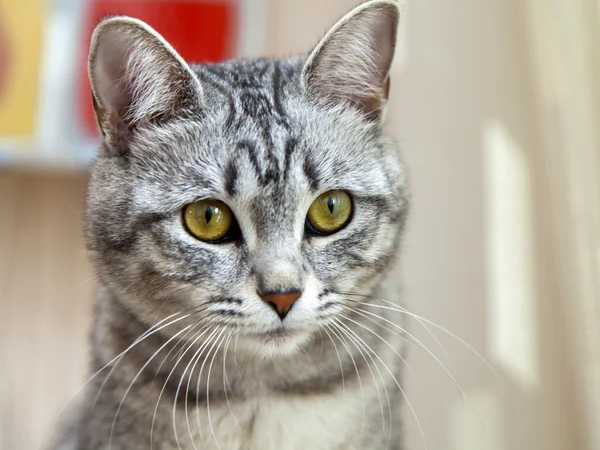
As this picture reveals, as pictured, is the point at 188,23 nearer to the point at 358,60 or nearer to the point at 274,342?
the point at 358,60

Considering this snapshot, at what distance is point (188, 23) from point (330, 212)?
1.30 m

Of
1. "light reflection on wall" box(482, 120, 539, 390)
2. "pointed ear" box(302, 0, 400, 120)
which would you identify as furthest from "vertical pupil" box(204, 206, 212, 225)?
"light reflection on wall" box(482, 120, 539, 390)

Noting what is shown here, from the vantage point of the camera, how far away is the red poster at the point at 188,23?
6.25 ft

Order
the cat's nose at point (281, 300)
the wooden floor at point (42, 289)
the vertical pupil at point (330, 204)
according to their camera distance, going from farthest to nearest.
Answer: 1. the wooden floor at point (42, 289)
2. the vertical pupil at point (330, 204)
3. the cat's nose at point (281, 300)

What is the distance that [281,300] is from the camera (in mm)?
773

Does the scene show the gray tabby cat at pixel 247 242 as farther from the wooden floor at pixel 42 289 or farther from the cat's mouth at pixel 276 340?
the wooden floor at pixel 42 289

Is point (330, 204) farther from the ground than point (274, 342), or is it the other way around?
point (330, 204)

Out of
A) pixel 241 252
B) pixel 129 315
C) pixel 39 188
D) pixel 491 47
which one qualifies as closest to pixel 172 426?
pixel 129 315

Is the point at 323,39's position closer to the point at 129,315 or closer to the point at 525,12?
the point at 525,12

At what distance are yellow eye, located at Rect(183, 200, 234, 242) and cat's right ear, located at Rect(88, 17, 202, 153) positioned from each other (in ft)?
0.50

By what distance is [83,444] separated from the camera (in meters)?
1.02

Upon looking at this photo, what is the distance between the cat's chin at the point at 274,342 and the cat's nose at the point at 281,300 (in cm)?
4

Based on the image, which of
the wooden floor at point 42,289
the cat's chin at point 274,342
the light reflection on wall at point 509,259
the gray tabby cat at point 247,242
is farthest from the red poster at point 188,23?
the cat's chin at point 274,342

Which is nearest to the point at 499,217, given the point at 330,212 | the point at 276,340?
the point at 330,212
